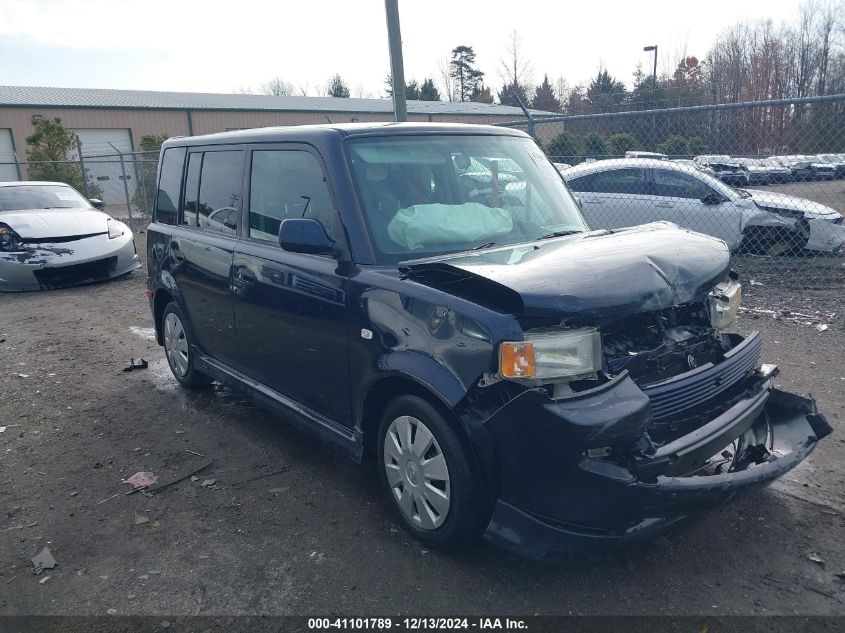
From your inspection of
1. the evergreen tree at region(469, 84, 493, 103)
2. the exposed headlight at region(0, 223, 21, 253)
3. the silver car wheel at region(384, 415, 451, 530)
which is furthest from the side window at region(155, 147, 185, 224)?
the evergreen tree at region(469, 84, 493, 103)

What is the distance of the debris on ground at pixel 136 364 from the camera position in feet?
20.7

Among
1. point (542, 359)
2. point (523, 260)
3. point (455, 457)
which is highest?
point (523, 260)

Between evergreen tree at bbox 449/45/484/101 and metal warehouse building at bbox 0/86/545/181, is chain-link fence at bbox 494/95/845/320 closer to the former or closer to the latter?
metal warehouse building at bbox 0/86/545/181

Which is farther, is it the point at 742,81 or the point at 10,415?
the point at 742,81

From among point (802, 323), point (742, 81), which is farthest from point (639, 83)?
point (802, 323)

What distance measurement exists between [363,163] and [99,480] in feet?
8.44

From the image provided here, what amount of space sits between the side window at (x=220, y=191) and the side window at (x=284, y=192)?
21cm

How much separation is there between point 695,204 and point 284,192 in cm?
664

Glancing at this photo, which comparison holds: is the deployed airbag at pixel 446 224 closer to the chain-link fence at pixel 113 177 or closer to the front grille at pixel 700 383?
the front grille at pixel 700 383

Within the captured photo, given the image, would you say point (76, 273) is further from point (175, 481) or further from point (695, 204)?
point (695, 204)

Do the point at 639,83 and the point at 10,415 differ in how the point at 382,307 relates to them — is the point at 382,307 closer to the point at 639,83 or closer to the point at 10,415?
the point at 10,415

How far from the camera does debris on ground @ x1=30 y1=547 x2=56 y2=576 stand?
3219 millimetres

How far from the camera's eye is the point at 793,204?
30.0 ft

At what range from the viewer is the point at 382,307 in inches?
124
